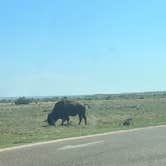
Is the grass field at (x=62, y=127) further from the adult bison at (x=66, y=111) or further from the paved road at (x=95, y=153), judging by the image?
the paved road at (x=95, y=153)

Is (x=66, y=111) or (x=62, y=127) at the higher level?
(x=66, y=111)

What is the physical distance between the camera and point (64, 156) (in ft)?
43.7

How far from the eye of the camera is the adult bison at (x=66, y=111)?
36.6 m

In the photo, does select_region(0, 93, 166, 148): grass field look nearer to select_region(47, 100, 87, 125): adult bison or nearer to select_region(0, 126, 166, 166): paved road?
select_region(47, 100, 87, 125): adult bison

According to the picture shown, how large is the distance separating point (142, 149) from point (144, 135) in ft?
14.6

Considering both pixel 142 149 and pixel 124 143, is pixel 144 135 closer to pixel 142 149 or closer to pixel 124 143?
pixel 124 143

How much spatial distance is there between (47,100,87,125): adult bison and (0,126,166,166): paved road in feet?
60.9

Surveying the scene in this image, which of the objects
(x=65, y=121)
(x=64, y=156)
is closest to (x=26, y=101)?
(x=65, y=121)

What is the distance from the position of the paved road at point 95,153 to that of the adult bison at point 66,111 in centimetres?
1855

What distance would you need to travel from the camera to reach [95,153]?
13.9 metres

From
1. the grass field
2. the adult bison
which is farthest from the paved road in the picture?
the adult bison

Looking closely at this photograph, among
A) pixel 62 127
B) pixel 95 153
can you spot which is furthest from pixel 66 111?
pixel 95 153

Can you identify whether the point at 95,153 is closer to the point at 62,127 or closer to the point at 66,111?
the point at 62,127

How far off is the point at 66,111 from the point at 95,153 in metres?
23.9
